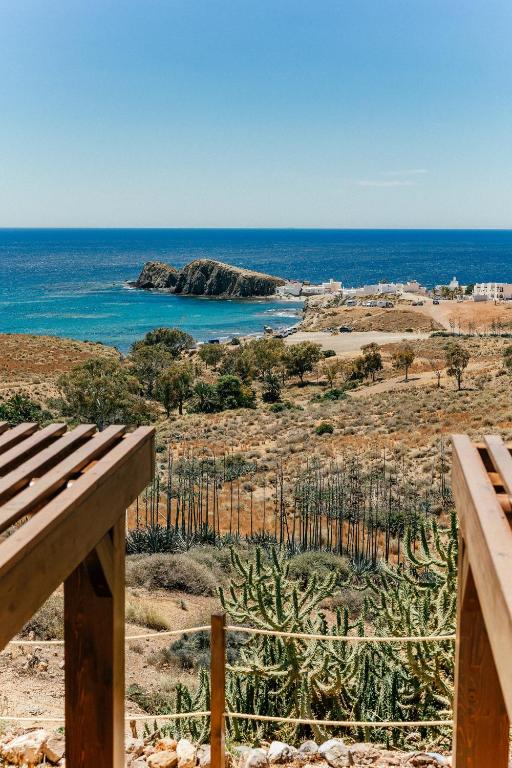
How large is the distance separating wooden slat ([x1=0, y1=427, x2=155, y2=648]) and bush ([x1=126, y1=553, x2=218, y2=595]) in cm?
837

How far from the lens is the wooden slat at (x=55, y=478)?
2.20m

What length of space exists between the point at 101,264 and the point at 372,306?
96.8 metres

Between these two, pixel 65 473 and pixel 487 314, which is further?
pixel 487 314

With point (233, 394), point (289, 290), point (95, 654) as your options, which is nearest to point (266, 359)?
point (233, 394)

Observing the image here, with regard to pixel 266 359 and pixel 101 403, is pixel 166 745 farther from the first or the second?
pixel 266 359

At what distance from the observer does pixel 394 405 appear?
30.4 meters

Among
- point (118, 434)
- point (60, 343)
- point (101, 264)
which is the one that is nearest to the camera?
point (118, 434)

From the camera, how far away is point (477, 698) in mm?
3002

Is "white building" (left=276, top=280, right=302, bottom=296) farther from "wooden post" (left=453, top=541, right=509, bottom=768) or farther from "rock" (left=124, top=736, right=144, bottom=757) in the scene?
"wooden post" (left=453, top=541, right=509, bottom=768)

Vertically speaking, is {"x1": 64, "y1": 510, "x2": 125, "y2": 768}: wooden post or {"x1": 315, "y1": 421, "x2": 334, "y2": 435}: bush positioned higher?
{"x1": 64, "y1": 510, "x2": 125, "y2": 768}: wooden post

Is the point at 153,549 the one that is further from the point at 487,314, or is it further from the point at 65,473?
the point at 487,314

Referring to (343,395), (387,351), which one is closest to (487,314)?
(387,351)

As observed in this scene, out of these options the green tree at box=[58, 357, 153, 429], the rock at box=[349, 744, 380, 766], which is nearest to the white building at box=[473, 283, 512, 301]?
the green tree at box=[58, 357, 153, 429]

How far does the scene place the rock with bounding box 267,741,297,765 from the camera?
14.3ft
